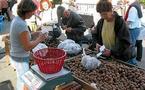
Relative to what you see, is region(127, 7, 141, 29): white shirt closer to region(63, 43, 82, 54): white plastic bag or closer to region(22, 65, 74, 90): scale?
region(63, 43, 82, 54): white plastic bag

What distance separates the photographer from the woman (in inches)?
107

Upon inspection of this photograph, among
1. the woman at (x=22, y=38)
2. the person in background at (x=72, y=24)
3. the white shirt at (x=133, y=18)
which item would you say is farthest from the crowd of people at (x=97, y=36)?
the person in background at (x=72, y=24)

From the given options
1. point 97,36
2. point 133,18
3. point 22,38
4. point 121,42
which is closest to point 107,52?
point 121,42

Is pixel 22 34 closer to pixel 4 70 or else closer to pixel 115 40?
pixel 115 40

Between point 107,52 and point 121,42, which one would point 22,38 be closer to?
point 107,52

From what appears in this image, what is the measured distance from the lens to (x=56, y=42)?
3.82 m

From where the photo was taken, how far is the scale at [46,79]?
84.0 inches

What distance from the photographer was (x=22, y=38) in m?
2.71

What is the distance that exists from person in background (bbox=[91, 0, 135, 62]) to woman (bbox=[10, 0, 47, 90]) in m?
0.76

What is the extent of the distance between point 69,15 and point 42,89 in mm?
2942

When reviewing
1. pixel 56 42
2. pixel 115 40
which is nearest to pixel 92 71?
pixel 115 40

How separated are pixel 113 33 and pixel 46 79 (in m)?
1.16

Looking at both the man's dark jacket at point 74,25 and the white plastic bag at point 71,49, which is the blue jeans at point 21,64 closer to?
the white plastic bag at point 71,49

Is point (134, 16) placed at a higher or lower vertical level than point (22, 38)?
lower
